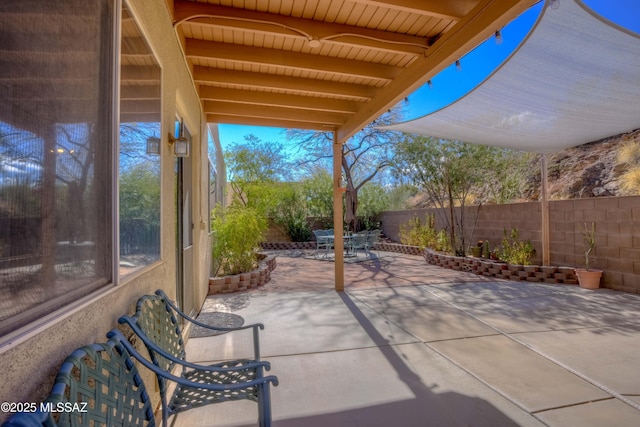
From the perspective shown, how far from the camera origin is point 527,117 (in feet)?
15.5

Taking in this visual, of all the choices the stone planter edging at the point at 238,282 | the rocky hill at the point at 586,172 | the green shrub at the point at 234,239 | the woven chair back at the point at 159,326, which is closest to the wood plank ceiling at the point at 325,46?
the green shrub at the point at 234,239

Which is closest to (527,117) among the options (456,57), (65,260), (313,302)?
(456,57)

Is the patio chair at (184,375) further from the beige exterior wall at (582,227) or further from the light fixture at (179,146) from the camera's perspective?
the beige exterior wall at (582,227)

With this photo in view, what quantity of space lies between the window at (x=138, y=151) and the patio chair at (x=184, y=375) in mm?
245

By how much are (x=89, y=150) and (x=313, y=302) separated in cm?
390

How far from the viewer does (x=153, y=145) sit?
2.00 metres

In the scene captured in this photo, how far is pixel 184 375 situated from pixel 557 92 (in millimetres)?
4666

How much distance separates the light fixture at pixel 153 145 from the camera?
75.5 inches

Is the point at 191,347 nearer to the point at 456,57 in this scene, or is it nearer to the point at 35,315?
the point at 35,315

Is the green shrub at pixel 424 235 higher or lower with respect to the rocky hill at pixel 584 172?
lower

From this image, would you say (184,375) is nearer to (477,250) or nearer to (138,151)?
(138,151)

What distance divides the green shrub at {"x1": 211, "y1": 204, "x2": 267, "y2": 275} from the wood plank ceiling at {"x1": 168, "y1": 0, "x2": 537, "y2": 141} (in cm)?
181

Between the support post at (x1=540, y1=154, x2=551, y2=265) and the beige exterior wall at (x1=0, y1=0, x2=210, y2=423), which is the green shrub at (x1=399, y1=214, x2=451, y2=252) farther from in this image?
the beige exterior wall at (x1=0, y1=0, x2=210, y2=423)

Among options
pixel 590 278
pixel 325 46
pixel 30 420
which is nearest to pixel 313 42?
pixel 325 46
